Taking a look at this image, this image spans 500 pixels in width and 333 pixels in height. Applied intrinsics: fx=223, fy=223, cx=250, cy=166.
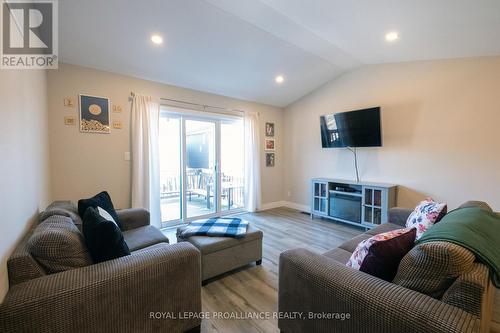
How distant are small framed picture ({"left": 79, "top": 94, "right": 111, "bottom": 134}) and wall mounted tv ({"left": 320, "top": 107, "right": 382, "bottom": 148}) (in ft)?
11.9

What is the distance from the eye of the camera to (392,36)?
8.80ft

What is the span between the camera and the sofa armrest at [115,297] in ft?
3.31

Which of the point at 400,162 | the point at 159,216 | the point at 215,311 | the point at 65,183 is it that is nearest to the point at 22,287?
the point at 215,311

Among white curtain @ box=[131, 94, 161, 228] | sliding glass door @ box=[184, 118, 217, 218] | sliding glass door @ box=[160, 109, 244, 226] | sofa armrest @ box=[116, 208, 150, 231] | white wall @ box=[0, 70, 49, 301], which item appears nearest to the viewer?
white wall @ box=[0, 70, 49, 301]

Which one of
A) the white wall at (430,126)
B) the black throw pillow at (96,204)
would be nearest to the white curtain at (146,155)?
the black throw pillow at (96,204)

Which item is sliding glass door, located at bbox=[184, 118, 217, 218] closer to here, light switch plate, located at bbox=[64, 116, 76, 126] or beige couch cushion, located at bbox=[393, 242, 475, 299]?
light switch plate, located at bbox=[64, 116, 76, 126]

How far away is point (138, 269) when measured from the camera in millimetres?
1284

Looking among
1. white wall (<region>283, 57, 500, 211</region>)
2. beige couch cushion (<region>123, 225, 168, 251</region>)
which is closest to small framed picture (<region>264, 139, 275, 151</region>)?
white wall (<region>283, 57, 500, 211</region>)

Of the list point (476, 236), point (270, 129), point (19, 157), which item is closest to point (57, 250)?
point (19, 157)

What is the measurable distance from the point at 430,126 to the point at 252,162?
3046mm

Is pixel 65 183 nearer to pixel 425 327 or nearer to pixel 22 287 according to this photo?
pixel 22 287

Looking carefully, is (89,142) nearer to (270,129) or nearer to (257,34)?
(257,34)

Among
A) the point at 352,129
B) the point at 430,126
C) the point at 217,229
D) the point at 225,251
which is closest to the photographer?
the point at 225,251

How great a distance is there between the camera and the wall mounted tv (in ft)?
12.0
